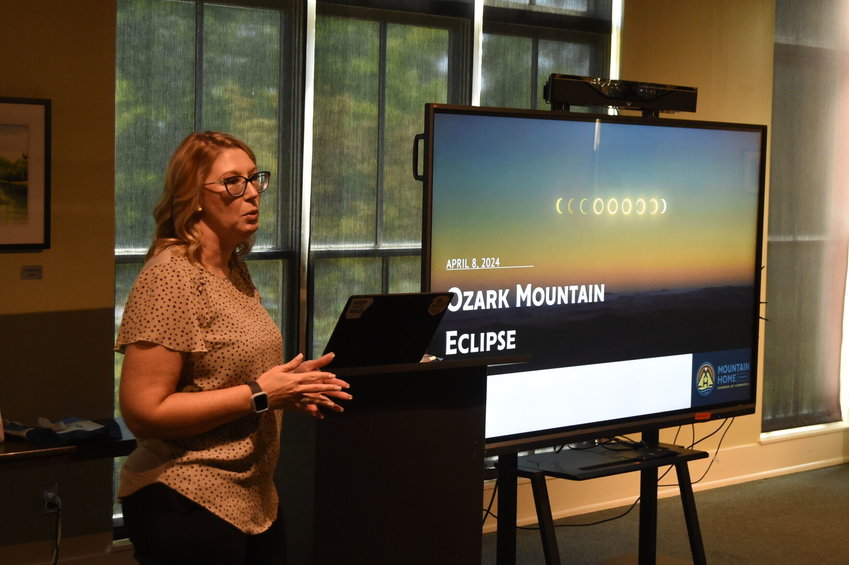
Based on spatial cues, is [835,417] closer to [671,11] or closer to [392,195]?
[671,11]

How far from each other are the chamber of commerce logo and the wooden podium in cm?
146

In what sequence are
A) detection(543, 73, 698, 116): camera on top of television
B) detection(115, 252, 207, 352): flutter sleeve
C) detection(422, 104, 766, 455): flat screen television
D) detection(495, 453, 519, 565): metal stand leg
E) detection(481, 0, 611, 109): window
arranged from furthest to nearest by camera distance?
detection(481, 0, 611, 109): window
detection(543, 73, 698, 116): camera on top of television
detection(495, 453, 519, 565): metal stand leg
detection(422, 104, 766, 455): flat screen television
detection(115, 252, 207, 352): flutter sleeve

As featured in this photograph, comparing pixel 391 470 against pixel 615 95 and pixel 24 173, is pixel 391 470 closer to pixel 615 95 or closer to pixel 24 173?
pixel 615 95

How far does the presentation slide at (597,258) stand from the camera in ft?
9.46

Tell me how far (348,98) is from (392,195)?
16.8 inches

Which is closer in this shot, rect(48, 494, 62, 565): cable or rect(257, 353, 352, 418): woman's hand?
rect(257, 353, 352, 418): woman's hand

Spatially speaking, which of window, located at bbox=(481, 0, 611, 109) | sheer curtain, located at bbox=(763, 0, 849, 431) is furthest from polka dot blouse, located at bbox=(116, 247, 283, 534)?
sheer curtain, located at bbox=(763, 0, 849, 431)

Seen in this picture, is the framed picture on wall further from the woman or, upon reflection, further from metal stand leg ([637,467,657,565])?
metal stand leg ([637,467,657,565])

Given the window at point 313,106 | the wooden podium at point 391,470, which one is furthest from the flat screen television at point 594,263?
the window at point 313,106

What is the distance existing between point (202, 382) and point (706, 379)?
2.07 m

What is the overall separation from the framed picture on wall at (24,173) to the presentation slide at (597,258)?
138cm

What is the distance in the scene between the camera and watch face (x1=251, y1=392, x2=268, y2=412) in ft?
6.39

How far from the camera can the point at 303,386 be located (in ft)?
6.42

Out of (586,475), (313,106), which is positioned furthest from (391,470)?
(313,106)
